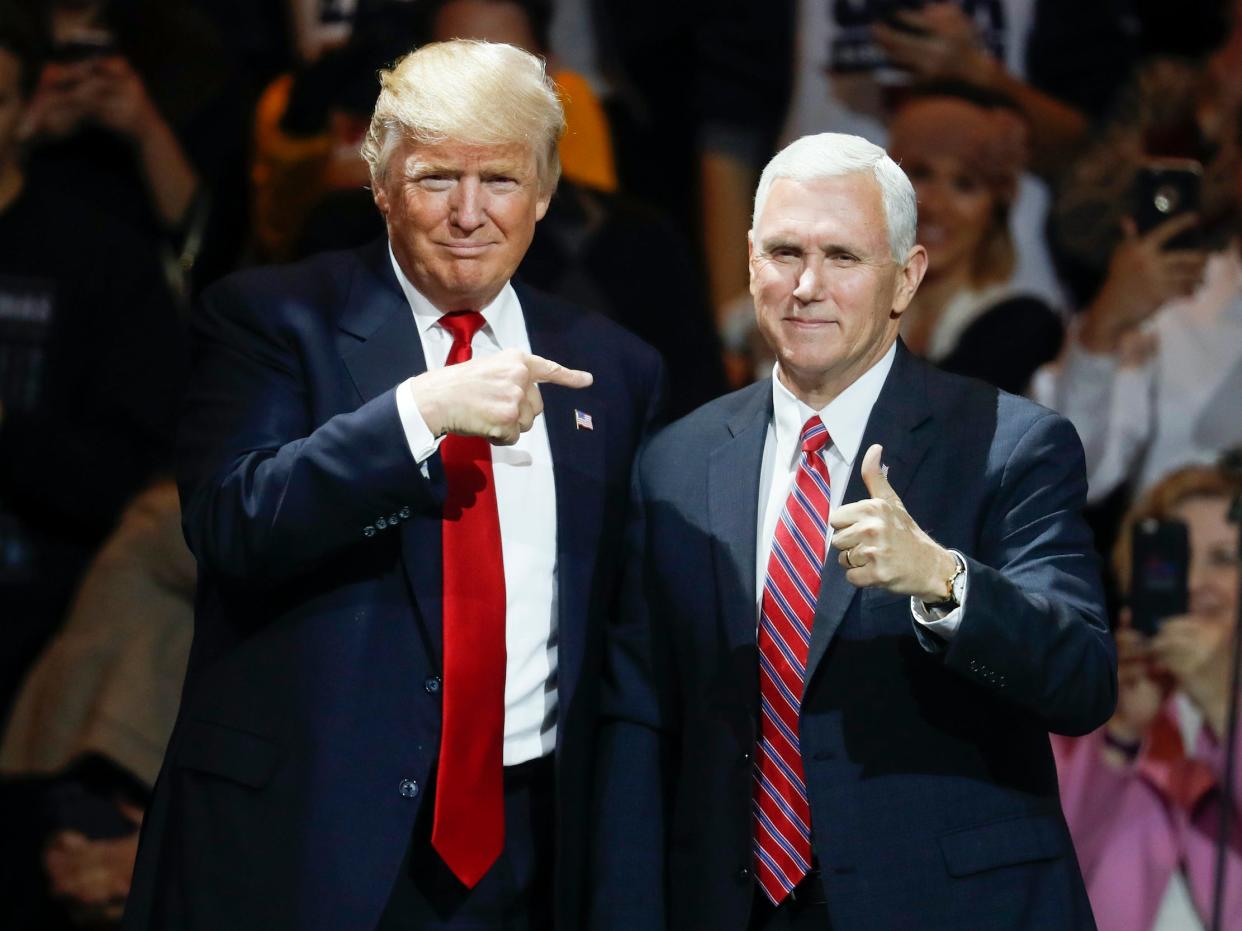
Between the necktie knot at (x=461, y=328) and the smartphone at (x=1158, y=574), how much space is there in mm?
1635

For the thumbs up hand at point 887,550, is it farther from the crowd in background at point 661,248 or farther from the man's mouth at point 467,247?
the crowd in background at point 661,248

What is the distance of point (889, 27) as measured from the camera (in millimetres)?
4047

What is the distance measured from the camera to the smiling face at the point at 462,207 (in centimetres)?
214

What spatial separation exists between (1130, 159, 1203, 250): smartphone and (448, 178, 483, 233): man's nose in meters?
2.14

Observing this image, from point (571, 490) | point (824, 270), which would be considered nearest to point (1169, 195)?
point (824, 270)

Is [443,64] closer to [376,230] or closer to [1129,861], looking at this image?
[376,230]

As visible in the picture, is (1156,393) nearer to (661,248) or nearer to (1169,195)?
(1169,195)

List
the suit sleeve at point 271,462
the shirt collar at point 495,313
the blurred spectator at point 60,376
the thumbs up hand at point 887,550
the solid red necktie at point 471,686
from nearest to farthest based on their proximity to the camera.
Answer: the thumbs up hand at point 887,550, the suit sleeve at point 271,462, the solid red necktie at point 471,686, the shirt collar at point 495,313, the blurred spectator at point 60,376

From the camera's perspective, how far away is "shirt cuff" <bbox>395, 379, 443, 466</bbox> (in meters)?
2.01

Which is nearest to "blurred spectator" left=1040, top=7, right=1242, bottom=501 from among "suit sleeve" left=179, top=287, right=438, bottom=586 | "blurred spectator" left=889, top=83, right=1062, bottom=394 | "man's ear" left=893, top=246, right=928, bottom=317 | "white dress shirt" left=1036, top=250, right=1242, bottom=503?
"white dress shirt" left=1036, top=250, right=1242, bottom=503

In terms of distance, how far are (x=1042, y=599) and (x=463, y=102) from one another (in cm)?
83

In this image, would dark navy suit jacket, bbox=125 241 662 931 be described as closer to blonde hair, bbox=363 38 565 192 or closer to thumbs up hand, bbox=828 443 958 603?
blonde hair, bbox=363 38 565 192

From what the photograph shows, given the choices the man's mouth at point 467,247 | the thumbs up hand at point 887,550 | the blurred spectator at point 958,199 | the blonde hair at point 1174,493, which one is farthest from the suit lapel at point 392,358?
the blurred spectator at point 958,199

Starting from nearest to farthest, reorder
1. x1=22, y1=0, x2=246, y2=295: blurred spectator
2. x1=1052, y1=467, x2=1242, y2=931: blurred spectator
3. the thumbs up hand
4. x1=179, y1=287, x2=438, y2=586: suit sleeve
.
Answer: the thumbs up hand, x1=179, y1=287, x2=438, y2=586: suit sleeve, x1=1052, y1=467, x2=1242, y2=931: blurred spectator, x1=22, y1=0, x2=246, y2=295: blurred spectator
